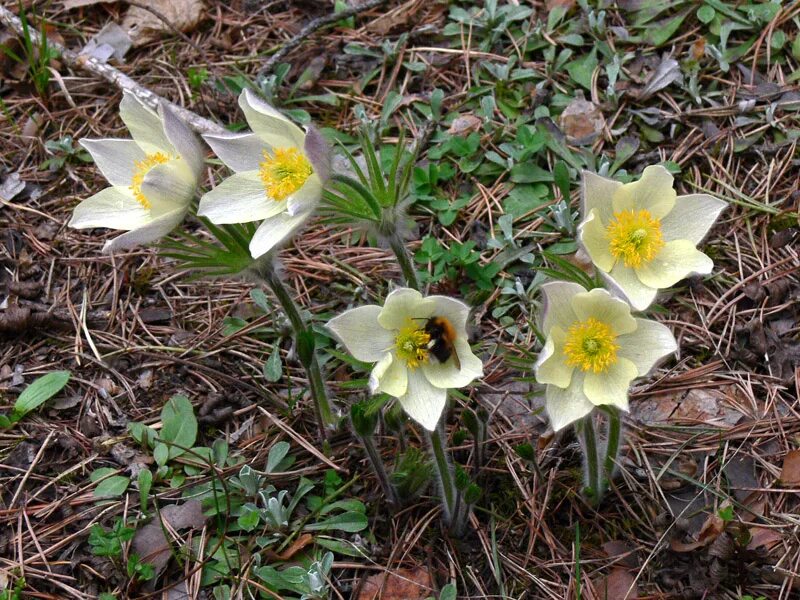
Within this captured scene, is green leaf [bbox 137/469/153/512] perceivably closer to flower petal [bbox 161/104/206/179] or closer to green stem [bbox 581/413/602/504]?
flower petal [bbox 161/104/206/179]

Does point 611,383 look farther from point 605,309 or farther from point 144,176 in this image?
point 144,176

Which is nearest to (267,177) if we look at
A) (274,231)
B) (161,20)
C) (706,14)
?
(274,231)

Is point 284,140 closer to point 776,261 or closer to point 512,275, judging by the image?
point 512,275

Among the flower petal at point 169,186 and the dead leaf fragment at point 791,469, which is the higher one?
the flower petal at point 169,186

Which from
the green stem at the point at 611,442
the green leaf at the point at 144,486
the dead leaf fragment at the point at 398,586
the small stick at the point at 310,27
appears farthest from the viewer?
the small stick at the point at 310,27

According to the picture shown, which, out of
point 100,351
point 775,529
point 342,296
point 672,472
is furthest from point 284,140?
point 775,529

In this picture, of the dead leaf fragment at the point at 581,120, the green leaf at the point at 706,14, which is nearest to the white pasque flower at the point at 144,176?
the dead leaf fragment at the point at 581,120

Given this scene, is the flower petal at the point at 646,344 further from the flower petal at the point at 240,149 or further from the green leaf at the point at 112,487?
the green leaf at the point at 112,487

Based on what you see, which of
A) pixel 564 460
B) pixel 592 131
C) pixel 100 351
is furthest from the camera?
pixel 592 131
